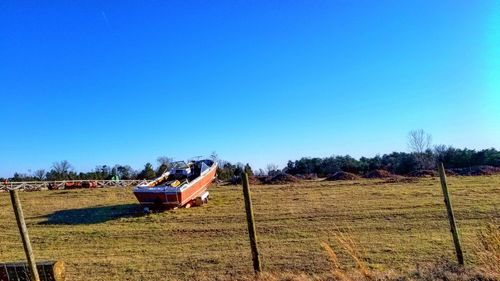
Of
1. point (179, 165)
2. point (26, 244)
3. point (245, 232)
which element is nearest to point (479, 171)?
point (179, 165)

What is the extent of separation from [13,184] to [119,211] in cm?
2021

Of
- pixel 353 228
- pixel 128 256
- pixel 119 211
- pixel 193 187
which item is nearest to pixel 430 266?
pixel 353 228

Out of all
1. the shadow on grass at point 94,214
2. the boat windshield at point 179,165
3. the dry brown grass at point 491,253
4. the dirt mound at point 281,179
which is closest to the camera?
the dry brown grass at point 491,253

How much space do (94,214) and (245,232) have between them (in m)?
8.12

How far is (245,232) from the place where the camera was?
11938mm

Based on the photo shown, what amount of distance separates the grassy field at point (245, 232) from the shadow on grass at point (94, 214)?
1.6 inches

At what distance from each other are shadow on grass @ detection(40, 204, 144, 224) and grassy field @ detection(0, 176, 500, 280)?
1.6 inches

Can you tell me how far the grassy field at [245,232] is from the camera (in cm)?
857

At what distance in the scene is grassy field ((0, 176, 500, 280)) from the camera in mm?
8570

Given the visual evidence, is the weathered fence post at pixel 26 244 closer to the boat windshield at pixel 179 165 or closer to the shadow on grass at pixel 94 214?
the shadow on grass at pixel 94 214

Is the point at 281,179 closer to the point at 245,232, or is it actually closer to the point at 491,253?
the point at 245,232

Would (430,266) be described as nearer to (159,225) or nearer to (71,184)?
(159,225)

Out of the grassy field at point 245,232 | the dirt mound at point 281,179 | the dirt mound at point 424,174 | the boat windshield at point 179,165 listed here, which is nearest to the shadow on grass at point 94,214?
the grassy field at point 245,232

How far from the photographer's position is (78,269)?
883 centimetres
